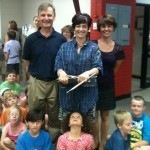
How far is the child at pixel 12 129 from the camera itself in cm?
258

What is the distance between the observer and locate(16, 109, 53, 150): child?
7.59ft

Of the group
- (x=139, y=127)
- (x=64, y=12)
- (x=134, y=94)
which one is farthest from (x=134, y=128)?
(x=64, y=12)

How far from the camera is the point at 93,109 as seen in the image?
2.25m

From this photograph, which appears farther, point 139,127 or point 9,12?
point 9,12

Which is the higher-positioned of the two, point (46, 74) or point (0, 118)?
point (46, 74)

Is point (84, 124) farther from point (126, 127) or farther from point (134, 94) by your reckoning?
point (134, 94)

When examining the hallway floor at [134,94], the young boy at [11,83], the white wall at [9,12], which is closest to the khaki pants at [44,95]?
the hallway floor at [134,94]

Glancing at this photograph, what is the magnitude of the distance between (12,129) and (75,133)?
2.40 feet

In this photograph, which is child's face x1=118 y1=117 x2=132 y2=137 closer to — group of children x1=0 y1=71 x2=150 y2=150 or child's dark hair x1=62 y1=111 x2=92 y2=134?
group of children x1=0 y1=71 x2=150 y2=150

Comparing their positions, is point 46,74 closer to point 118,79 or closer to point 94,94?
point 94,94

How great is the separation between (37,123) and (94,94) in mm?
529

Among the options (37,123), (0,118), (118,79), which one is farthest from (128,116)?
(118,79)

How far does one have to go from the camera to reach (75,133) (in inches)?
88.9

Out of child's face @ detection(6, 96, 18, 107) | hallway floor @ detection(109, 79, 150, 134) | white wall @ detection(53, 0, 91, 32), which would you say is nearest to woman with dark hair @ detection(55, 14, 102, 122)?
child's face @ detection(6, 96, 18, 107)
